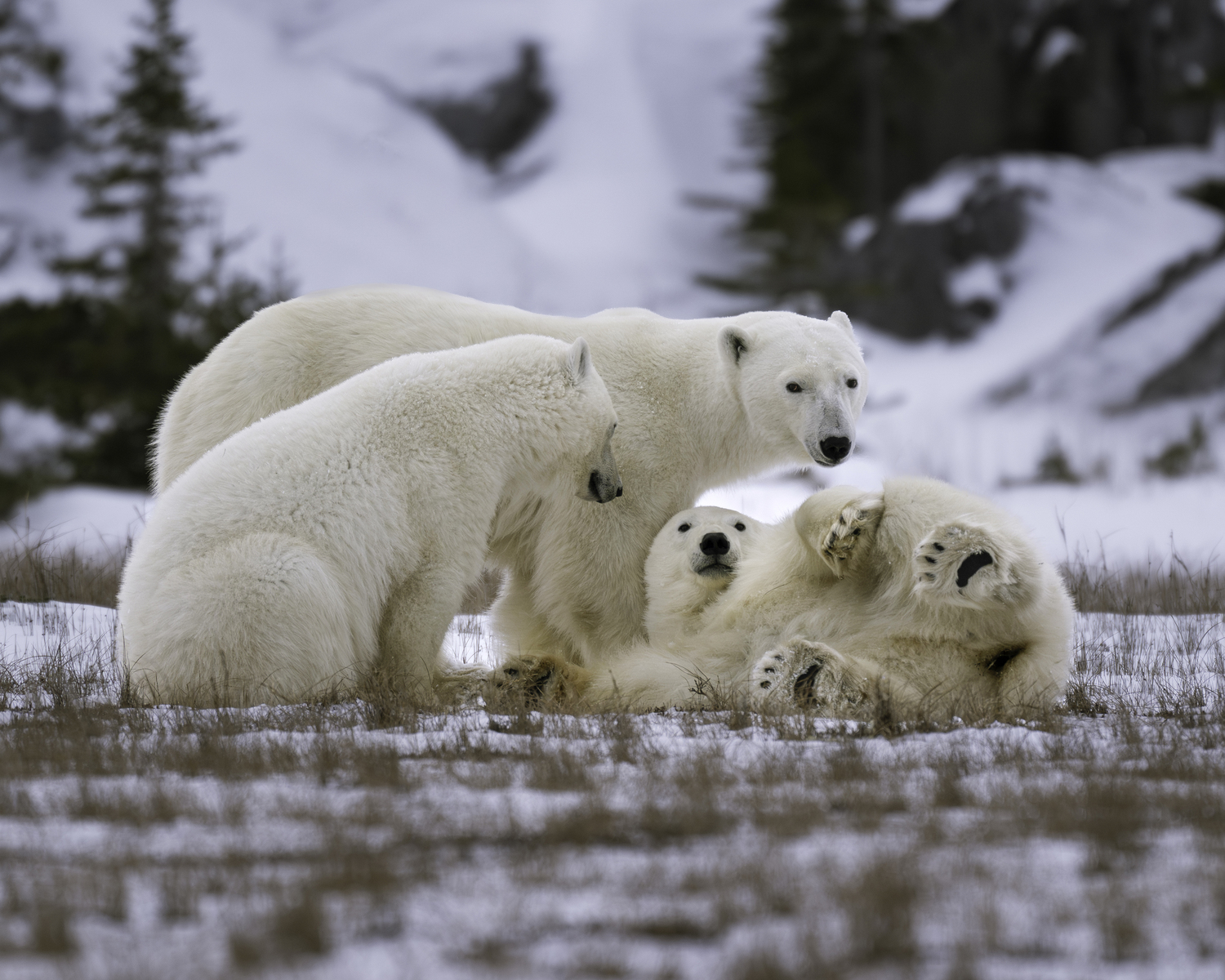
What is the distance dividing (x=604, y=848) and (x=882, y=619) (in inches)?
79.4

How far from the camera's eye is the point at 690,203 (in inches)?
1443

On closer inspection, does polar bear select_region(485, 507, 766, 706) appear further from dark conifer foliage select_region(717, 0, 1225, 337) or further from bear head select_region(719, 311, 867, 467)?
dark conifer foliage select_region(717, 0, 1225, 337)

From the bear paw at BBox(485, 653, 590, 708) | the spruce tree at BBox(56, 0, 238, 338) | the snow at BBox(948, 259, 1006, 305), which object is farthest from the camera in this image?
the snow at BBox(948, 259, 1006, 305)

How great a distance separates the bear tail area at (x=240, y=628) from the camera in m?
3.85

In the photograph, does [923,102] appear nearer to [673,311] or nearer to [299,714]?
[673,311]

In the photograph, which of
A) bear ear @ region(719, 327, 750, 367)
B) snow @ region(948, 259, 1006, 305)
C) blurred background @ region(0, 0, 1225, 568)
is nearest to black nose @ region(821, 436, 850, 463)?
bear ear @ region(719, 327, 750, 367)

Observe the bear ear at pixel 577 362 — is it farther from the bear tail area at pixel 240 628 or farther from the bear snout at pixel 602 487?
the bear tail area at pixel 240 628

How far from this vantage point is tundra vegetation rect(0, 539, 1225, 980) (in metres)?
1.78

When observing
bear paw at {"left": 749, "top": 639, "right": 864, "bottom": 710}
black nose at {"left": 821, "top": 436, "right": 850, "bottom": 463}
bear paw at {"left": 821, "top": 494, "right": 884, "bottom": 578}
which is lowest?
bear paw at {"left": 749, "top": 639, "right": 864, "bottom": 710}

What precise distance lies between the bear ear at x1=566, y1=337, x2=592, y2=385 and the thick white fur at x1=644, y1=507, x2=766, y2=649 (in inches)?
27.4

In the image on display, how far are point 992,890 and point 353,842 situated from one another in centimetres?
109

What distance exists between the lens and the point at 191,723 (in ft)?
10.8

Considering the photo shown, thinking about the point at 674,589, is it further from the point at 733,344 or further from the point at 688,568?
the point at 733,344

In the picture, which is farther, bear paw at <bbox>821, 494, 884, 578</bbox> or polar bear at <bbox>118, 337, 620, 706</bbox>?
bear paw at <bbox>821, 494, 884, 578</bbox>
